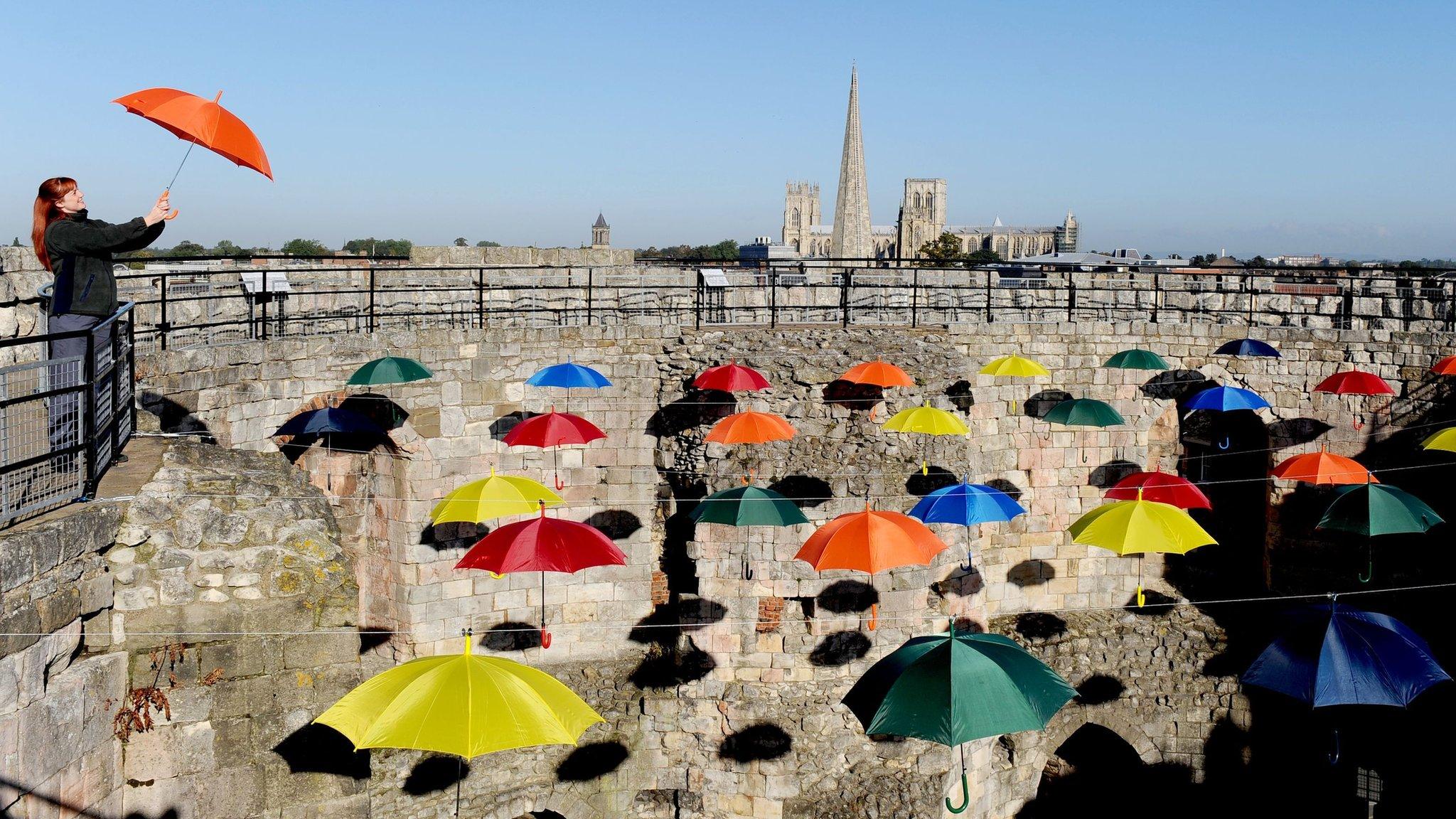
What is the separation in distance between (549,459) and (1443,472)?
12.9m

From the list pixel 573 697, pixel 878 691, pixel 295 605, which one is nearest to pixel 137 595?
pixel 295 605

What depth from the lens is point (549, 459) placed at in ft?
49.7

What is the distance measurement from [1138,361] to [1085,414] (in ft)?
5.35

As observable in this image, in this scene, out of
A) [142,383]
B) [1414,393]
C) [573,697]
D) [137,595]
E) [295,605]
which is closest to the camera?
[137,595]

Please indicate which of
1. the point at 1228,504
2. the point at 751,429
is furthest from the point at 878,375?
the point at 1228,504

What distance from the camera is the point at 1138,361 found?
58.2ft

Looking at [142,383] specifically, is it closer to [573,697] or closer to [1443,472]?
[573,697]

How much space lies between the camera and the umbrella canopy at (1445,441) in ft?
50.2

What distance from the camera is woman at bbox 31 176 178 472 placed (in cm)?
684

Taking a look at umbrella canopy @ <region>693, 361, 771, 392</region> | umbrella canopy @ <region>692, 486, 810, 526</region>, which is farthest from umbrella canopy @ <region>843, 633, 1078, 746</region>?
umbrella canopy @ <region>693, 361, 771, 392</region>

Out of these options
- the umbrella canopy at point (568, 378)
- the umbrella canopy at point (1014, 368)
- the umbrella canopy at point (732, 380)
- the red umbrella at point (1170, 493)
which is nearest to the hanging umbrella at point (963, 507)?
the red umbrella at point (1170, 493)

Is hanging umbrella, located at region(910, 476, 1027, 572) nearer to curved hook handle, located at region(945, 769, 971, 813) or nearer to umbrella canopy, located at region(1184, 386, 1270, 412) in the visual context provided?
curved hook handle, located at region(945, 769, 971, 813)

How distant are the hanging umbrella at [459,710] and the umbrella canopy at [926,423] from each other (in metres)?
7.82

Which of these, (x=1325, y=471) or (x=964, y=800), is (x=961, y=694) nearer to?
(x=964, y=800)
